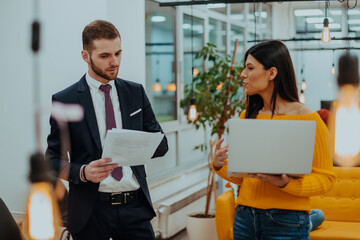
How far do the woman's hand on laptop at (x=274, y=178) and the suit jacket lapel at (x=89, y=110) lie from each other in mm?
741

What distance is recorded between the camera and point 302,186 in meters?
1.79

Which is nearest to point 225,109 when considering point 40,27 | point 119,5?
point 119,5

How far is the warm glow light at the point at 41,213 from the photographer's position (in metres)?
0.55

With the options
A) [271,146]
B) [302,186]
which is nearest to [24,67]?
[271,146]

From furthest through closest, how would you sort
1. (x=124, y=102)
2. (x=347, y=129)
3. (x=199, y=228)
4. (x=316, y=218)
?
(x=199, y=228) → (x=316, y=218) → (x=124, y=102) → (x=347, y=129)

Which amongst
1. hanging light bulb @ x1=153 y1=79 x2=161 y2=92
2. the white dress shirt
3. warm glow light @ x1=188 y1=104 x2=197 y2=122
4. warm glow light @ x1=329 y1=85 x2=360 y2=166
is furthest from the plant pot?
warm glow light @ x1=329 y1=85 x2=360 y2=166

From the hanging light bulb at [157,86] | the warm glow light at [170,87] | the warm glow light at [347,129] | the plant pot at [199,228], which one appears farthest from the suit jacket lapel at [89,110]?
the warm glow light at [170,87]

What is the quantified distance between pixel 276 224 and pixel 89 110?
0.98 m

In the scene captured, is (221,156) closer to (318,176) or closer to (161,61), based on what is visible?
(318,176)

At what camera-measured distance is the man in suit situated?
206 cm

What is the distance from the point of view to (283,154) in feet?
5.75

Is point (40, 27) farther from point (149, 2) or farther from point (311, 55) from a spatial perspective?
point (311, 55)

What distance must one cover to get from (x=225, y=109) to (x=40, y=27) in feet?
14.9

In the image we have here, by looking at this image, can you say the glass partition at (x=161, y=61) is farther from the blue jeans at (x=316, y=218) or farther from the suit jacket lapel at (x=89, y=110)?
the suit jacket lapel at (x=89, y=110)
